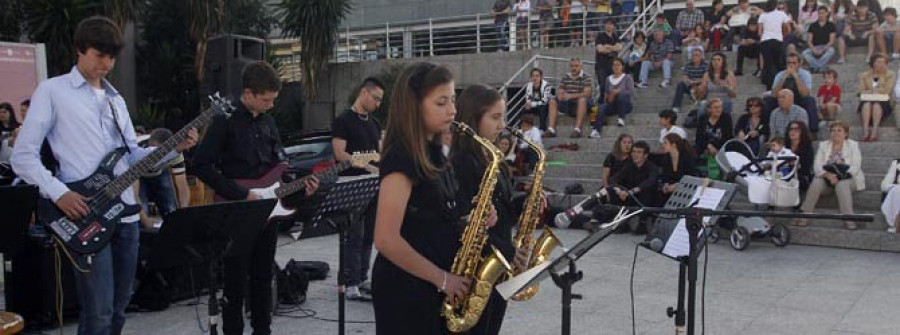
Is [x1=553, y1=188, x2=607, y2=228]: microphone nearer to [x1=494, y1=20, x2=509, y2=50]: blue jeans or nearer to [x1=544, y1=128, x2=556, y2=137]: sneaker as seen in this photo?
[x1=544, y1=128, x2=556, y2=137]: sneaker

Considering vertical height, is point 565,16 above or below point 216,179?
above

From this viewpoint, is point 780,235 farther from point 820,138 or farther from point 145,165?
point 145,165

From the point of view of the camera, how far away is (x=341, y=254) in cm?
493

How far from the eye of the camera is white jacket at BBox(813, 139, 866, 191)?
1034 centimetres

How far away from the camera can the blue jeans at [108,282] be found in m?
3.97

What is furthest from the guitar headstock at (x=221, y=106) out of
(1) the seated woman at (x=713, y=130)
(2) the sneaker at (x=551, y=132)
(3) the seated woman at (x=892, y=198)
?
(2) the sneaker at (x=551, y=132)

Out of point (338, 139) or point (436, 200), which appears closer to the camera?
point (436, 200)

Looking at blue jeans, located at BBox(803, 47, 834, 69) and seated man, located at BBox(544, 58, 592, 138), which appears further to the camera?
seated man, located at BBox(544, 58, 592, 138)

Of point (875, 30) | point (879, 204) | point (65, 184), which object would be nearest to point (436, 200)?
point (65, 184)

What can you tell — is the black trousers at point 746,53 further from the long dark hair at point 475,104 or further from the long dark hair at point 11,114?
the long dark hair at point 475,104

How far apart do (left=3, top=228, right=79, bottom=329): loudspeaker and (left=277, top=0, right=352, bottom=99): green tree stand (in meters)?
15.8

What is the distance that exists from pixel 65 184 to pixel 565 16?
16.1 metres

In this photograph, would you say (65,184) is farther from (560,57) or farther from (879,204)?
(560,57)

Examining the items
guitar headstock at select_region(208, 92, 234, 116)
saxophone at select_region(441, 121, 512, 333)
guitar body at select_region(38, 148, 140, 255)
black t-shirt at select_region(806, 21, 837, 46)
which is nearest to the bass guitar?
→ guitar body at select_region(38, 148, 140, 255)
